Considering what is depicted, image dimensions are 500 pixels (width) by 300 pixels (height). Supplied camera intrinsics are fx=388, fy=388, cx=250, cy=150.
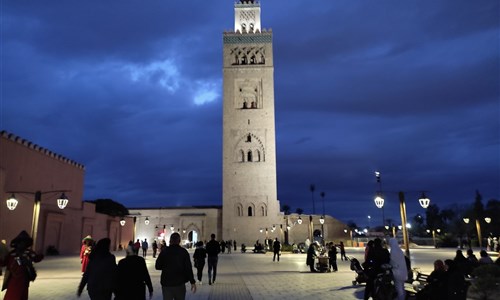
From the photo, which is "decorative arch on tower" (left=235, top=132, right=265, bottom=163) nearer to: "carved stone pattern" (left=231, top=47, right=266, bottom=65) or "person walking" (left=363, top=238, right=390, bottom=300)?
"carved stone pattern" (left=231, top=47, right=266, bottom=65)

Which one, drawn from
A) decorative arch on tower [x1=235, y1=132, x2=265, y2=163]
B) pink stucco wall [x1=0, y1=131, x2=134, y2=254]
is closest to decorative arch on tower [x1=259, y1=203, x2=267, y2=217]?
decorative arch on tower [x1=235, y1=132, x2=265, y2=163]

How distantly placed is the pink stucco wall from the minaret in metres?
16.1

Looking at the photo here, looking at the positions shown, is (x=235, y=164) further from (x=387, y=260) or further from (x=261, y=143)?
(x=387, y=260)

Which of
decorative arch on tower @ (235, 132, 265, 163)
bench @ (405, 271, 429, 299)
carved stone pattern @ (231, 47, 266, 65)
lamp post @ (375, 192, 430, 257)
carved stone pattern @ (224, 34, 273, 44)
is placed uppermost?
carved stone pattern @ (224, 34, 273, 44)

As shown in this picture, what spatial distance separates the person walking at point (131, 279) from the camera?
16.3ft

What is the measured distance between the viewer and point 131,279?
501 cm

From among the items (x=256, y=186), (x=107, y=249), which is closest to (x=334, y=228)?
A: (x=256, y=186)

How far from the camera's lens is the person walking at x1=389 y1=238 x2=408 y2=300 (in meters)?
6.91

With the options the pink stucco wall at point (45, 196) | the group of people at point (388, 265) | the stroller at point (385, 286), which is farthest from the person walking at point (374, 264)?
the pink stucco wall at point (45, 196)

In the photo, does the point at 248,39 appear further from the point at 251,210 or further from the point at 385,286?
the point at 385,286

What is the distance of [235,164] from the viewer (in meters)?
48.3

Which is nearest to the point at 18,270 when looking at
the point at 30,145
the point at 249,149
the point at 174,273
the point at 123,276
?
the point at 123,276

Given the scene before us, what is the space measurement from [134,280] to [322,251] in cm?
1169

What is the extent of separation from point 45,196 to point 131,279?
24521mm
